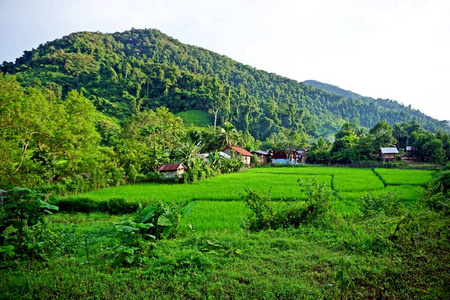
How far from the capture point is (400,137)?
54469 mm

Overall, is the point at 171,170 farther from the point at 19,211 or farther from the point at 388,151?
the point at 388,151

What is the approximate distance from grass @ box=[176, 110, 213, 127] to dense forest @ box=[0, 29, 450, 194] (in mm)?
497

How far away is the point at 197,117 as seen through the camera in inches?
2707

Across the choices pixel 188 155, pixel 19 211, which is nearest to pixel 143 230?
pixel 19 211

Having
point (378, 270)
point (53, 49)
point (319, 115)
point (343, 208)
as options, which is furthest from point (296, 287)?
point (319, 115)

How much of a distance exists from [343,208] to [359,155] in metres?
37.3

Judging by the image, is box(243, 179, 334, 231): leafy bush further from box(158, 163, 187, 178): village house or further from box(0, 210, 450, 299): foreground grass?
box(158, 163, 187, 178): village house

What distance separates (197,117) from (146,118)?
36.7m

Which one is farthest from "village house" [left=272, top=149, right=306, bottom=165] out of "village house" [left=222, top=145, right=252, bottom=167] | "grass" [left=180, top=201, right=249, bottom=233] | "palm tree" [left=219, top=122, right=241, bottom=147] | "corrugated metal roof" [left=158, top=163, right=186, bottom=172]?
"grass" [left=180, top=201, right=249, bottom=233]

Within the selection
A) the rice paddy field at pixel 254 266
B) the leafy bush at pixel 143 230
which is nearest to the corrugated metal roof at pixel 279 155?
the rice paddy field at pixel 254 266

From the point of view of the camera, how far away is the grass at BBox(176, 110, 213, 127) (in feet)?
216

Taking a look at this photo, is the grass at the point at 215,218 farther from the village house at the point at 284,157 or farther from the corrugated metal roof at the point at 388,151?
the village house at the point at 284,157

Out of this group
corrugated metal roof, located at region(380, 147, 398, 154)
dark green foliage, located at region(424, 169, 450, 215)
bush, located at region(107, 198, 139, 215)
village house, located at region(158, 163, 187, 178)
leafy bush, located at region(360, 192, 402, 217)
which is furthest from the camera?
corrugated metal roof, located at region(380, 147, 398, 154)

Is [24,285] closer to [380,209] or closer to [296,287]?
[296,287]
